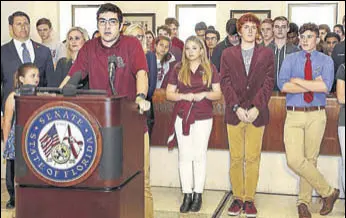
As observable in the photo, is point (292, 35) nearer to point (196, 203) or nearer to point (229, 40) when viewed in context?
point (229, 40)

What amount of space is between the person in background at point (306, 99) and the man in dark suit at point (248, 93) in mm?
160

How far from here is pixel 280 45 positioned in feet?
17.8

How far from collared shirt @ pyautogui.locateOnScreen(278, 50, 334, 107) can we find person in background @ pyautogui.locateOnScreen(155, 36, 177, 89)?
151cm

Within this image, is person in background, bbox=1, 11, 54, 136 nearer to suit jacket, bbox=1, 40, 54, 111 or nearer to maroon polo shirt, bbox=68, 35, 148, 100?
suit jacket, bbox=1, 40, 54, 111

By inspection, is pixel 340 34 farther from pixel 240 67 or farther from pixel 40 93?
pixel 40 93

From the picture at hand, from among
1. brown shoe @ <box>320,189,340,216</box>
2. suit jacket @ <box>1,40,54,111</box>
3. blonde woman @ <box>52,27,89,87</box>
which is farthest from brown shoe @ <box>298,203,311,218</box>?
suit jacket @ <box>1,40,54,111</box>

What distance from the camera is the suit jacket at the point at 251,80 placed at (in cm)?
433

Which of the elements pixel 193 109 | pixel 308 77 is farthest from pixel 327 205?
pixel 193 109

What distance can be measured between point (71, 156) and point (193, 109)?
7.29ft

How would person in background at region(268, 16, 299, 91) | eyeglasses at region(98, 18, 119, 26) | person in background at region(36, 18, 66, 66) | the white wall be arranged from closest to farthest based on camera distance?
eyeglasses at region(98, 18, 119, 26) → person in background at region(268, 16, 299, 91) → person in background at region(36, 18, 66, 66) → the white wall

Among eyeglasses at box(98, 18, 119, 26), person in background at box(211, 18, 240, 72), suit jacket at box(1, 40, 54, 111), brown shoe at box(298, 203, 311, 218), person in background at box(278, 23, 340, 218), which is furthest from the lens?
person in background at box(211, 18, 240, 72)

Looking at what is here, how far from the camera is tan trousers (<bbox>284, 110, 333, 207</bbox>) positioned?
14.0 ft

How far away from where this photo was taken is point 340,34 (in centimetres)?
721

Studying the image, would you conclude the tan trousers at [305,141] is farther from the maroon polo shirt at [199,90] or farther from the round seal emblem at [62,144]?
the round seal emblem at [62,144]
